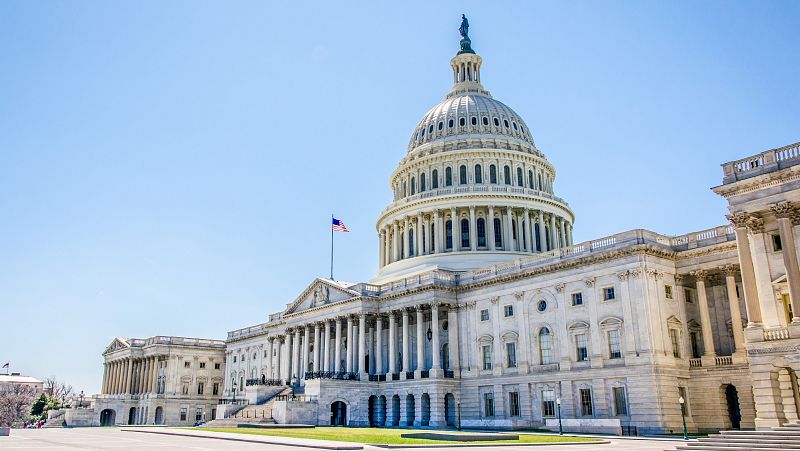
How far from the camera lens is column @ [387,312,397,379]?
7512cm

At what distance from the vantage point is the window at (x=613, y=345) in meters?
57.9

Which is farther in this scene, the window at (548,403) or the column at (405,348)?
the column at (405,348)

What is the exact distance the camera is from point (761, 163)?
41.4 metres

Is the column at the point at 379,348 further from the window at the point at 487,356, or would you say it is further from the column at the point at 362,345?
the window at the point at 487,356

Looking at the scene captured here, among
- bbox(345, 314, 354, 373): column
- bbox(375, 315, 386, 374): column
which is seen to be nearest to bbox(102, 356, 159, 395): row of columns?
bbox(345, 314, 354, 373): column

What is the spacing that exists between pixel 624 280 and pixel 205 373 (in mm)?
85055

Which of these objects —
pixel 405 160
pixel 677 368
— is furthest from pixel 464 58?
pixel 677 368

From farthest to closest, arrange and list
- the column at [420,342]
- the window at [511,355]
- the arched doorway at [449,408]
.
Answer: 1. the column at [420,342]
2. the arched doorway at [449,408]
3. the window at [511,355]

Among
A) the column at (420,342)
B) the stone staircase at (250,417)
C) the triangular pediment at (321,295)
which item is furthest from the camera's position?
the triangular pediment at (321,295)

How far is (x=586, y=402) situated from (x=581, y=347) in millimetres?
4687

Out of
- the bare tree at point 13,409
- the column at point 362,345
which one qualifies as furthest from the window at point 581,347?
the bare tree at point 13,409

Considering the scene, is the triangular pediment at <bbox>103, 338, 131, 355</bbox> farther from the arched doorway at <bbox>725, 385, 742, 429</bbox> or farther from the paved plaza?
the arched doorway at <bbox>725, 385, 742, 429</bbox>

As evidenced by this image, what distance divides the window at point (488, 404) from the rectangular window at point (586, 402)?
10371mm

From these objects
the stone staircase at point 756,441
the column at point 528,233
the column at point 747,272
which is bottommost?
the stone staircase at point 756,441
